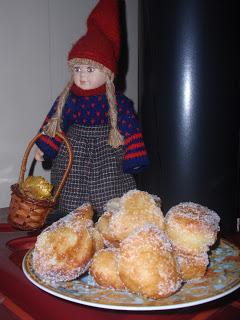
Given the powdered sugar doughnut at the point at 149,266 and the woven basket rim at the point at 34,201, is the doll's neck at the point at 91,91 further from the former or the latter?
the powdered sugar doughnut at the point at 149,266

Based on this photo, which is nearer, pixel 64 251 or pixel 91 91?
pixel 64 251

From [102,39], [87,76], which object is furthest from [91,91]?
[102,39]

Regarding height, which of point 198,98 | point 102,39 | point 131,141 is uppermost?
point 102,39

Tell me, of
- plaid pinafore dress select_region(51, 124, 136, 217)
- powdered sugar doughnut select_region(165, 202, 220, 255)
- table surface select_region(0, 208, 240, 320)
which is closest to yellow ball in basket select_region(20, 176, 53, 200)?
plaid pinafore dress select_region(51, 124, 136, 217)

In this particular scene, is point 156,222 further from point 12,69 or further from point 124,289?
point 12,69

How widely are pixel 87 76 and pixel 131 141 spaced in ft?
0.78

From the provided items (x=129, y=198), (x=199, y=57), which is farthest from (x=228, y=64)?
(x=129, y=198)

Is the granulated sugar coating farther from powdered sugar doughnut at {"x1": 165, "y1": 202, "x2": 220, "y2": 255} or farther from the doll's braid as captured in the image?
the doll's braid

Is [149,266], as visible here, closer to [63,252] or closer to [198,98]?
[63,252]

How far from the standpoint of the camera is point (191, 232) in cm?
54

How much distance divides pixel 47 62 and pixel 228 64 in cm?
80

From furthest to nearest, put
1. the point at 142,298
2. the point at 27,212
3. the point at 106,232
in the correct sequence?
the point at 27,212 → the point at 106,232 → the point at 142,298

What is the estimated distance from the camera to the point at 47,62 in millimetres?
1487

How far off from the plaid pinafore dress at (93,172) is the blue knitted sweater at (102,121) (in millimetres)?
31
